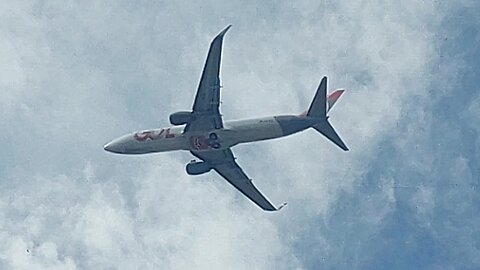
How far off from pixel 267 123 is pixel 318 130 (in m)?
5.81

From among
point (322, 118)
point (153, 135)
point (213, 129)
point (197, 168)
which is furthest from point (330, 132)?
point (153, 135)

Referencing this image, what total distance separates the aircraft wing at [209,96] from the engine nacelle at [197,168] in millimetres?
7922

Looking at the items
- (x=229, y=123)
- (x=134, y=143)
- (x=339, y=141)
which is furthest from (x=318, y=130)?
(x=134, y=143)

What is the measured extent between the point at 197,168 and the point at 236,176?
5458 millimetres

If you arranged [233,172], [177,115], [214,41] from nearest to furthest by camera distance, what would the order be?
[214,41] < [177,115] < [233,172]

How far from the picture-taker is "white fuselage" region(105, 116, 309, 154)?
116m

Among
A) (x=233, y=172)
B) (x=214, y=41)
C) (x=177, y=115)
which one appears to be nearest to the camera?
(x=214, y=41)

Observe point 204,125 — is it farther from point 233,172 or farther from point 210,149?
point 233,172

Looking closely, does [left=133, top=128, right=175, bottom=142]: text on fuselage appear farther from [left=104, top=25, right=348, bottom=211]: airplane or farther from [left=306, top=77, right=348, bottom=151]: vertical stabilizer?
[left=306, top=77, right=348, bottom=151]: vertical stabilizer

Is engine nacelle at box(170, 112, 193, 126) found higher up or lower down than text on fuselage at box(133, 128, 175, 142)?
higher up

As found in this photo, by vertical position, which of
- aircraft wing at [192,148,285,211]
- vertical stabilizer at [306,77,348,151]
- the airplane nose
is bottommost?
aircraft wing at [192,148,285,211]

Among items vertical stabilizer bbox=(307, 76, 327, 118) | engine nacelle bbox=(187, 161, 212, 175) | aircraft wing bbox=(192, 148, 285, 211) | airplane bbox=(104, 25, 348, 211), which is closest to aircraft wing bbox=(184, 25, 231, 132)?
airplane bbox=(104, 25, 348, 211)

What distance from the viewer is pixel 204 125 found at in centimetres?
11838

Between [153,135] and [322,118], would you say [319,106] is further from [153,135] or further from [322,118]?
[153,135]
